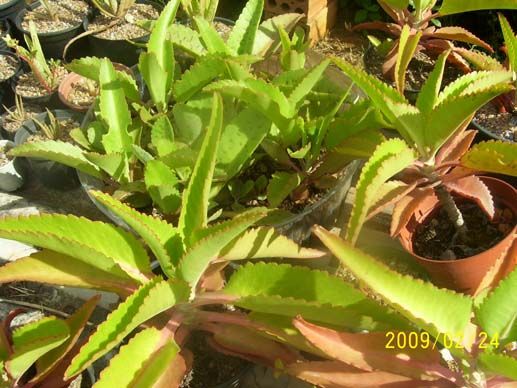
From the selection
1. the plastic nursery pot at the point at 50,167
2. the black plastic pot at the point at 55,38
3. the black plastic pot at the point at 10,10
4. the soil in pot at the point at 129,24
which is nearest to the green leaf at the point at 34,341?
the plastic nursery pot at the point at 50,167

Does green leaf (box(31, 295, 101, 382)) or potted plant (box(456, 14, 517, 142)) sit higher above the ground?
potted plant (box(456, 14, 517, 142))

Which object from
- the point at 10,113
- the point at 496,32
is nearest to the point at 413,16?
the point at 496,32

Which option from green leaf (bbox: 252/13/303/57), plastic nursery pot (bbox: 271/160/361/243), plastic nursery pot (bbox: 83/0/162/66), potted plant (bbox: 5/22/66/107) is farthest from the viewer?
plastic nursery pot (bbox: 83/0/162/66)

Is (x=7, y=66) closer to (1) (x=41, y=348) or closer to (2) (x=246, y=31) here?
(2) (x=246, y=31)

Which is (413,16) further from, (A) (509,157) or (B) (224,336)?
(B) (224,336)

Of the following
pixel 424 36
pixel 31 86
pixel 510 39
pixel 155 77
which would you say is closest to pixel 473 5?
pixel 510 39

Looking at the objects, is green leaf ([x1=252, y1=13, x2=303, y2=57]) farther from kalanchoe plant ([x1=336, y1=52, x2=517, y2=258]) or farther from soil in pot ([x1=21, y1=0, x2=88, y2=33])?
soil in pot ([x1=21, y1=0, x2=88, y2=33])
